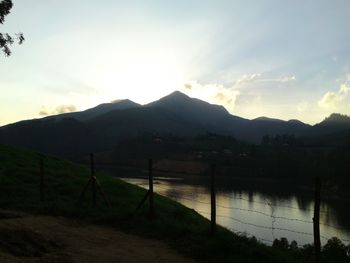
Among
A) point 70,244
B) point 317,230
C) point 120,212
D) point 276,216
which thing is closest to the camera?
point 317,230

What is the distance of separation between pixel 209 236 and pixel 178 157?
138 m

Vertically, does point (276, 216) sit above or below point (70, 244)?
below

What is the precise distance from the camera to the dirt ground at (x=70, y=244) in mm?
10258

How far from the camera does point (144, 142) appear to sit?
174875 mm

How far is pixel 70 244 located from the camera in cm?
1195

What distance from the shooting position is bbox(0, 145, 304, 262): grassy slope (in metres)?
11.3

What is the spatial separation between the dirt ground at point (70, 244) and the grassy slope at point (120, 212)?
2.14 feet

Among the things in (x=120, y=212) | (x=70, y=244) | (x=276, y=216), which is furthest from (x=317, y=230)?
(x=276, y=216)

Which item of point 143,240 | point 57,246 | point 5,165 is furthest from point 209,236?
point 5,165

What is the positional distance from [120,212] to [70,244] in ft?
14.2

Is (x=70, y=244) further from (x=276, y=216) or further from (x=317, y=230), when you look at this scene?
(x=276, y=216)

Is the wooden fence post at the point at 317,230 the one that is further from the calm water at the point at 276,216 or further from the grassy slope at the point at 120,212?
the calm water at the point at 276,216

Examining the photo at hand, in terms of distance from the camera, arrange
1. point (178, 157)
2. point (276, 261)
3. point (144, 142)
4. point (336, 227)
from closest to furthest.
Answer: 1. point (276, 261)
2. point (336, 227)
3. point (178, 157)
4. point (144, 142)

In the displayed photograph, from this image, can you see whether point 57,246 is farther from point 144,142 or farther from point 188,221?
point 144,142
